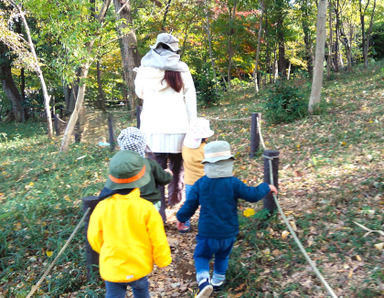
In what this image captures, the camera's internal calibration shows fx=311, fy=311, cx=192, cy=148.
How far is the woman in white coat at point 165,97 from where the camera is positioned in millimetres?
3414

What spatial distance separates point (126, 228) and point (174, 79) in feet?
6.28

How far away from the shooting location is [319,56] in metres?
7.54

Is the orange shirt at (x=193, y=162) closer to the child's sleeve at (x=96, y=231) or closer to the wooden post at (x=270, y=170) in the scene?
the wooden post at (x=270, y=170)

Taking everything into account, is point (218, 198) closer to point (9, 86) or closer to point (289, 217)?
point (289, 217)

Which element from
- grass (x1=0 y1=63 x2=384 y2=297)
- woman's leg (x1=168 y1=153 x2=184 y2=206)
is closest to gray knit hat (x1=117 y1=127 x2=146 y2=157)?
woman's leg (x1=168 y1=153 x2=184 y2=206)

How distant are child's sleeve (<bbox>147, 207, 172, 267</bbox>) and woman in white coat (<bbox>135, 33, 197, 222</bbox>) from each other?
1529 mm

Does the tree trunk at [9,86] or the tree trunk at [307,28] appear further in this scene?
A: the tree trunk at [9,86]

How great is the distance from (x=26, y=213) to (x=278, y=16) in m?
13.8

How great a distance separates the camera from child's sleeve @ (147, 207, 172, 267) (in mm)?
2178

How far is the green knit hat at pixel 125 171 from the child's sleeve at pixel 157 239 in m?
0.25

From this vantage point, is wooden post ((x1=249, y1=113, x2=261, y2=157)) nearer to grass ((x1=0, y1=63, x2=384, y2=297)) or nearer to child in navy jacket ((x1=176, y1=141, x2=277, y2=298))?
grass ((x1=0, y1=63, x2=384, y2=297))

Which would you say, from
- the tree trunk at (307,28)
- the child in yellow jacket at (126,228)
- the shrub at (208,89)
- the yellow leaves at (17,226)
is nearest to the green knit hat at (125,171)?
the child in yellow jacket at (126,228)

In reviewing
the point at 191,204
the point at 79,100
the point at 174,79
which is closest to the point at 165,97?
the point at 174,79

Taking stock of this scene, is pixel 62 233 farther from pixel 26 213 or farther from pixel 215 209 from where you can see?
pixel 215 209
